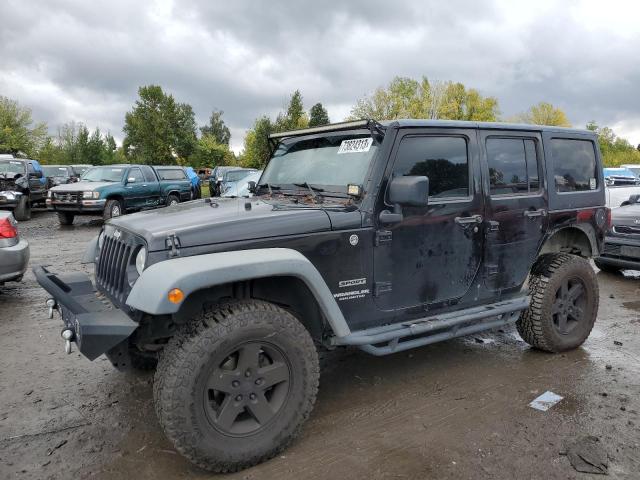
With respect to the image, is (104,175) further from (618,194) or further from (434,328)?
(434,328)

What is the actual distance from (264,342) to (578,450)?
1.98 meters

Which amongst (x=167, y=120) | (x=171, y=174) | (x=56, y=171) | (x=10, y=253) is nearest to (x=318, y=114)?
(x=167, y=120)

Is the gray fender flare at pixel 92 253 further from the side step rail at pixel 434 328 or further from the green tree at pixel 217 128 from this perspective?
the green tree at pixel 217 128

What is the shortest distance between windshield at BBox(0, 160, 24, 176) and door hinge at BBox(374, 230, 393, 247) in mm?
16223

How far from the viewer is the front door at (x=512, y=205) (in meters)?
3.87

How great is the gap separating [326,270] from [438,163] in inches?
48.5

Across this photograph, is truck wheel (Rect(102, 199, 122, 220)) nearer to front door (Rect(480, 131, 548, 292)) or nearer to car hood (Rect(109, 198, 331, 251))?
car hood (Rect(109, 198, 331, 251))

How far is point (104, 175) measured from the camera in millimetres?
14844

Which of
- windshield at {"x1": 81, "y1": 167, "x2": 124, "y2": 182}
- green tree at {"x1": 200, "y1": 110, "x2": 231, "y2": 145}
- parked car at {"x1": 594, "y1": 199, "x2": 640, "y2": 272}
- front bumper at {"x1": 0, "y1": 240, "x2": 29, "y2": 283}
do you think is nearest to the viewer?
front bumper at {"x1": 0, "y1": 240, "x2": 29, "y2": 283}

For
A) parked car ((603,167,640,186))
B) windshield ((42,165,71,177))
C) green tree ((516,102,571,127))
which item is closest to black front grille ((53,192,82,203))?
windshield ((42,165,71,177))

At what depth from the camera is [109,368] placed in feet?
13.7

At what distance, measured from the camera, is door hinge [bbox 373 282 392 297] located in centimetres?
326

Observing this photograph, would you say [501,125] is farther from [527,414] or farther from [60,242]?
[60,242]

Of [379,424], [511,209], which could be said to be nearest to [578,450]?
[379,424]
